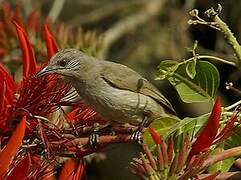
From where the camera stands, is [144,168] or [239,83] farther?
[239,83]

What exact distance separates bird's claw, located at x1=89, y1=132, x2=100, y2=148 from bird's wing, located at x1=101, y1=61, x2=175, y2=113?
41 cm

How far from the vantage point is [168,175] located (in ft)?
2.93

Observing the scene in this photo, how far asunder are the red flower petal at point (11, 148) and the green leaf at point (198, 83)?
11.0 inches

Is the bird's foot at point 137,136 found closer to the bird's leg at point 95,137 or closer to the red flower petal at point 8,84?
the bird's leg at point 95,137

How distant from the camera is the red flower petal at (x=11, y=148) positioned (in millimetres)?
923

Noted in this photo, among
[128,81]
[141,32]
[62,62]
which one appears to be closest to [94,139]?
[62,62]

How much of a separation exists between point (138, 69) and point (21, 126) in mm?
2631

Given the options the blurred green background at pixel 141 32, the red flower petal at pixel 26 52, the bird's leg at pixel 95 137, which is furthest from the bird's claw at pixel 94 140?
the blurred green background at pixel 141 32

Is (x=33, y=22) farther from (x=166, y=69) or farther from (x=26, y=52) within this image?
(x=166, y=69)

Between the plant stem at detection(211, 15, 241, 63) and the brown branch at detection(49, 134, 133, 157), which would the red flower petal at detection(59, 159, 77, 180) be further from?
the plant stem at detection(211, 15, 241, 63)

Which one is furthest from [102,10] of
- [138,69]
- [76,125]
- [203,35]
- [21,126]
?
[21,126]

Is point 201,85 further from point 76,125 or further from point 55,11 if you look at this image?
point 55,11

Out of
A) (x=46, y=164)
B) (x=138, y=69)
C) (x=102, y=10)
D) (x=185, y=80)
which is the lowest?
(x=138, y=69)

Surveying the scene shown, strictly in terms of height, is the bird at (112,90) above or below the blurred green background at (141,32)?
above
